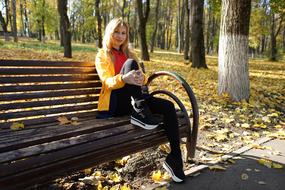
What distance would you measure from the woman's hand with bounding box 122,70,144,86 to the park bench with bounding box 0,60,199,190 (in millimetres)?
389

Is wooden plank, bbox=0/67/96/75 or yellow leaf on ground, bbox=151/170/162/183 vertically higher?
wooden plank, bbox=0/67/96/75

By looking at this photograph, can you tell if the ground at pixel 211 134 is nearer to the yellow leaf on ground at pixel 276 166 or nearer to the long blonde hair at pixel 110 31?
the yellow leaf on ground at pixel 276 166

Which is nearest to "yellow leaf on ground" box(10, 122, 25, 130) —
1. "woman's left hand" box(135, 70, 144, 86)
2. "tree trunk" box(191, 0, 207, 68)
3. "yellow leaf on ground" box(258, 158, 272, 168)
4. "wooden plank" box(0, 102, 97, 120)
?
"wooden plank" box(0, 102, 97, 120)

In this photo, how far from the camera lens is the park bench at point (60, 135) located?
2312 mm

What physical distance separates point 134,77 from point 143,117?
39 cm

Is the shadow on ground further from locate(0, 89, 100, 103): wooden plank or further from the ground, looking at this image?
locate(0, 89, 100, 103): wooden plank

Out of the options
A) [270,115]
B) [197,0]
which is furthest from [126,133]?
[197,0]

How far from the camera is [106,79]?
11.3ft

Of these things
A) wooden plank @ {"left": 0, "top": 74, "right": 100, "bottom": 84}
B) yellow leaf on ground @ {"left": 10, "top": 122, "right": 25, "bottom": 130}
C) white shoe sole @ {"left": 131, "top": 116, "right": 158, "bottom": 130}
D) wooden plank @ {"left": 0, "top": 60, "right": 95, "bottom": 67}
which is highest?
wooden plank @ {"left": 0, "top": 60, "right": 95, "bottom": 67}

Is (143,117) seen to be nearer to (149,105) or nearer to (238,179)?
(149,105)

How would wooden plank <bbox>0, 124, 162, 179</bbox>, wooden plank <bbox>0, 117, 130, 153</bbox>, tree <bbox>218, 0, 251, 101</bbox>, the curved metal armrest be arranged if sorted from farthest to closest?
tree <bbox>218, 0, 251, 101</bbox>, the curved metal armrest, wooden plank <bbox>0, 117, 130, 153</bbox>, wooden plank <bbox>0, 124, 162, 179</bbox>

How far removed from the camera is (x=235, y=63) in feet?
21.5

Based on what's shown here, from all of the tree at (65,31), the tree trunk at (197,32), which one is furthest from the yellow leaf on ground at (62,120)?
the tree at (65,31)

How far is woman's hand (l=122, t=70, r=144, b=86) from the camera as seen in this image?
318 cm
